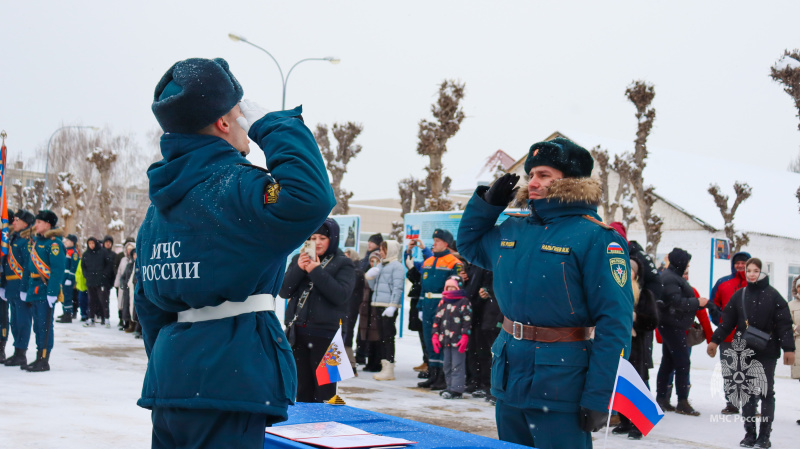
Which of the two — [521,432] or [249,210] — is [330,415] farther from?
[249,210]

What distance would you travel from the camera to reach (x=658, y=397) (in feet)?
29.7

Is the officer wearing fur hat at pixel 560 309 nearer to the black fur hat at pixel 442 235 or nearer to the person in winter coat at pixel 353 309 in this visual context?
the black fur hat at pixel 442 235

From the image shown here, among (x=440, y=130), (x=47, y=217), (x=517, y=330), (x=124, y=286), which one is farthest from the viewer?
(x=440, y=130)

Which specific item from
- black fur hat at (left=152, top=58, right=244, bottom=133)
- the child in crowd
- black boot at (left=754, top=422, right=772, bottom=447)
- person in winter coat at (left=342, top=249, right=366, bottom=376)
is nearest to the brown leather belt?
black fur hat at (left=152, top=58, right=244, bottom=133)

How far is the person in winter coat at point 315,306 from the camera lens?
610 cm

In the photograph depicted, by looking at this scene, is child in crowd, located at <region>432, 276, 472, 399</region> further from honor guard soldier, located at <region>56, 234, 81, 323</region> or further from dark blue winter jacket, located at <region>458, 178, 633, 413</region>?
honor guard soldier, located at <region>56, 234, 81, 323</region>

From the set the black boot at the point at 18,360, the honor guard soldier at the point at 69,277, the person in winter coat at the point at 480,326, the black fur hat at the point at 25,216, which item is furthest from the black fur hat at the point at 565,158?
the honor guard soldier at the point at 69,277

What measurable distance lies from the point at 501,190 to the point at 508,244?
29 centimetres

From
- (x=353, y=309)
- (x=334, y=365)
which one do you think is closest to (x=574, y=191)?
(x=334, y=365)

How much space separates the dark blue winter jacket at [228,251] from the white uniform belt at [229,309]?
0.01 m

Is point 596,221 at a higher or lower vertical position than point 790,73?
lower

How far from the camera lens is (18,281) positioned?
9992 mm

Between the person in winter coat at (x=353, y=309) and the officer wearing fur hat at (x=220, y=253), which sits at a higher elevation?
the officer wearing fur hat at (x=220, y=253)

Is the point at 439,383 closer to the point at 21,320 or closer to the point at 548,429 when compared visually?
the point at 21,320
